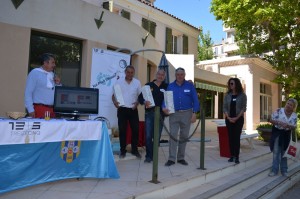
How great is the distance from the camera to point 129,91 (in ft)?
19.0

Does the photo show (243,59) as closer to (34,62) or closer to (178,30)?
(178,30)

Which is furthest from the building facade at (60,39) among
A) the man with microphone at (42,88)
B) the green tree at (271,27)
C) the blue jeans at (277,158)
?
the green tree at (271,27)

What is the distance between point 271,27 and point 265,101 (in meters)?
6.14

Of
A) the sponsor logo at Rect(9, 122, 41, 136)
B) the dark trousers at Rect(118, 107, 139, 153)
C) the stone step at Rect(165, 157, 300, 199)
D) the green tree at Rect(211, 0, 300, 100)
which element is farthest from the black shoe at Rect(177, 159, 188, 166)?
the green tree at Rect(211, 0, 300, 100)

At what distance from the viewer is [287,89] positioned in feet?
53.4

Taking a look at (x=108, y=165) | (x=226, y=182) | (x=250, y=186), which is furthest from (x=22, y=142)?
(x=250, y=186)

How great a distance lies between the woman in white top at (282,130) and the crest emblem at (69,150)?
153 inches

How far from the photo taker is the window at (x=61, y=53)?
7125mm

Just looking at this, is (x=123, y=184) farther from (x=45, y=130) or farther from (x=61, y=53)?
(x=61, y=53)

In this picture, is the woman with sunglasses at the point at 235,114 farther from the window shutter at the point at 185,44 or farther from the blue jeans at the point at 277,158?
the window shutter at the point at 185,44

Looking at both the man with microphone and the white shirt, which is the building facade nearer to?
the white shirt

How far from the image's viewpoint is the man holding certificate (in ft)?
18.2

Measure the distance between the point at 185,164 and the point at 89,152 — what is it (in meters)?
2.19

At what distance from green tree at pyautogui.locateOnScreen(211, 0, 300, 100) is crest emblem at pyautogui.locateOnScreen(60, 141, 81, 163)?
11297 millimetres
